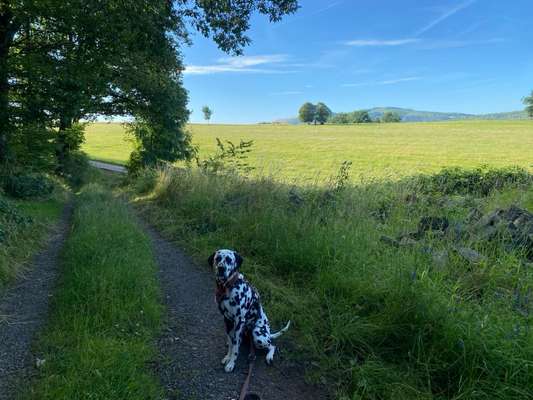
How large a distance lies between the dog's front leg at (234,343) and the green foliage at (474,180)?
27.2 feet

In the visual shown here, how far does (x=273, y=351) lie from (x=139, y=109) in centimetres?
2135

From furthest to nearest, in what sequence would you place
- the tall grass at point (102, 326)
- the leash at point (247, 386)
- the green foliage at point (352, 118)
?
the green foliage at point (352, 118)
the leash at point (247, 386)
the tall grass at point (102, 326)

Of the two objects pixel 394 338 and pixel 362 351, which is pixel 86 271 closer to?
pixel 362 351

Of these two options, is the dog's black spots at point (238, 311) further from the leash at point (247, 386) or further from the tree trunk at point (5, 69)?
the tree trunk at point (5, 69)

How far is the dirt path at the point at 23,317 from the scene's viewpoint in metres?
3.05

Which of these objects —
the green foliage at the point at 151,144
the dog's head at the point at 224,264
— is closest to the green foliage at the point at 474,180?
the dog's head at the point at 224,264

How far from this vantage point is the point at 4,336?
142 inches

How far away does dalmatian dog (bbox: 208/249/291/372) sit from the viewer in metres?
3.28

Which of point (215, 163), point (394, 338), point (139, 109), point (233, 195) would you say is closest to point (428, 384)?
point (394, 338)

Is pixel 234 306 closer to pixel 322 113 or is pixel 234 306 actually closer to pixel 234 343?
pixel 234 343

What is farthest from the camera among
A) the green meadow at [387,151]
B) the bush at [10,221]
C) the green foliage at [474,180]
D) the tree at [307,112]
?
the tree at [307,112]

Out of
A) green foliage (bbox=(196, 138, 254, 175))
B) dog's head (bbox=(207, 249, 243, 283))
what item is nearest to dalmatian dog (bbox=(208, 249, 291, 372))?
dog's head (bbox=(207, 249, 243, 283))

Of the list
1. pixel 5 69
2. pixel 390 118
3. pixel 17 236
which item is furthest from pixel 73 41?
pixel 390 118

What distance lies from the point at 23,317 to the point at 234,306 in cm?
270
